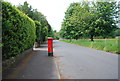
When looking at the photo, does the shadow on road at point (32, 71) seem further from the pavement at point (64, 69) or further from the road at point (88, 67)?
the road at point (88, 67)

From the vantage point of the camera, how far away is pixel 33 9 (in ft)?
85.4

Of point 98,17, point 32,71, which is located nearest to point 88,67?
point 32,71

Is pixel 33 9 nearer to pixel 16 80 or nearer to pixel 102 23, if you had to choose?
pixel 102 23

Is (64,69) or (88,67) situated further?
(88,67)

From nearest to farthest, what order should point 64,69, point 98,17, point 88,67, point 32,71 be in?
point 32,71 → point 64,69 → point 88,67 → point 98,17

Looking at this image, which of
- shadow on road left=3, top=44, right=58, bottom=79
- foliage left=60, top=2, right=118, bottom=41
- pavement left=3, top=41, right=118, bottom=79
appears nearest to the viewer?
shadow on road left=3, top=44, right=58, bottom=79

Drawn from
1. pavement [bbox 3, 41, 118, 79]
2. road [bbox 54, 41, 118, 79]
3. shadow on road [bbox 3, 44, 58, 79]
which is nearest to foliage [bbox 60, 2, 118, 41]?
road [bbox 54, 41, 118, 79]

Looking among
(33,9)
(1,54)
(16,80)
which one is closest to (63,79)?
(16,80)

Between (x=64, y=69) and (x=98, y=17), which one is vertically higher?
(x=98, y=17)

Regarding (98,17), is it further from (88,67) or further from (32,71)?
(32,71)

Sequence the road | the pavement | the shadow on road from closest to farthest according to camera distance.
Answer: the shadow on road, the pavement, the road

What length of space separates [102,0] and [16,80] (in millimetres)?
28733

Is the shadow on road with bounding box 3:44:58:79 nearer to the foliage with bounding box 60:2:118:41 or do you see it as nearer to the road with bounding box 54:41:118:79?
the road with bounding box 54:41:118:79

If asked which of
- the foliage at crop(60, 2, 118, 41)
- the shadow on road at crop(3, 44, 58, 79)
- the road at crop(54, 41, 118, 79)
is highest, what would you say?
the foliage at crop(60, 2, 118, 41)
